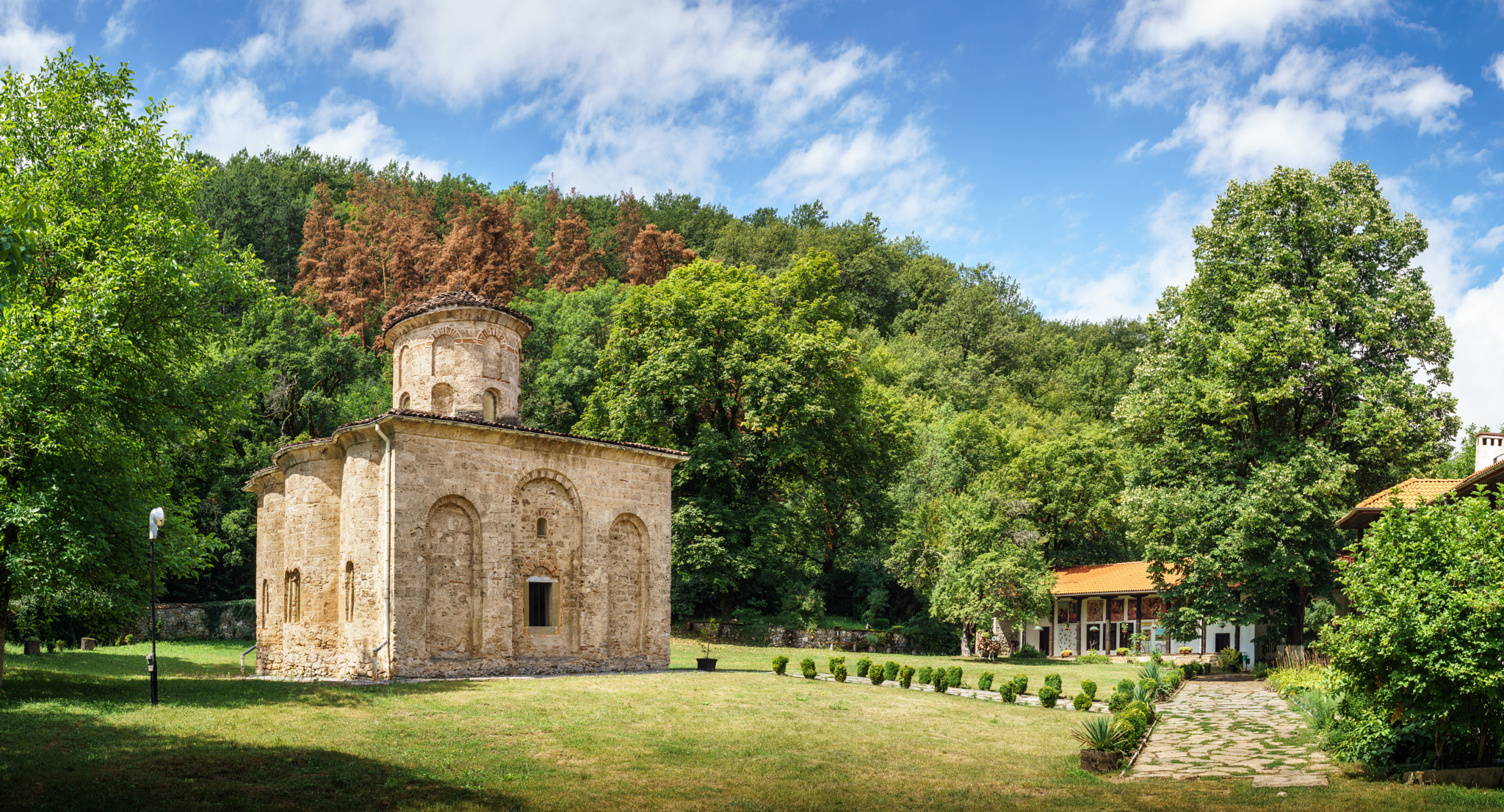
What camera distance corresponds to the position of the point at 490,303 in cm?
2459

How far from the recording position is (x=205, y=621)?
37.1 m

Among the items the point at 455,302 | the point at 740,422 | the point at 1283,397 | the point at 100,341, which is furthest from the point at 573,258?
the point at 100,341

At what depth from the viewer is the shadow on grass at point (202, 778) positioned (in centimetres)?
976

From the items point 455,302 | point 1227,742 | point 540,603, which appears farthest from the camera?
point 455,302

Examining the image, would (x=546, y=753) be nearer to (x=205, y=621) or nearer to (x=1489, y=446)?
(x=1489, y=446)

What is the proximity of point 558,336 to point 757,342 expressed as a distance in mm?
12645

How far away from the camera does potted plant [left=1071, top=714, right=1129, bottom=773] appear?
502 inches

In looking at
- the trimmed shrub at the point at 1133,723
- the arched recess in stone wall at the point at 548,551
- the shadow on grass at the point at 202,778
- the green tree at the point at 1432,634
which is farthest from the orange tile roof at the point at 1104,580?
the shadow on grass at the point at 202,778

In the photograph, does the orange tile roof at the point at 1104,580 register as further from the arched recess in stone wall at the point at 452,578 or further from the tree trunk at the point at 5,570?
the tree trunk at the point at 5,570

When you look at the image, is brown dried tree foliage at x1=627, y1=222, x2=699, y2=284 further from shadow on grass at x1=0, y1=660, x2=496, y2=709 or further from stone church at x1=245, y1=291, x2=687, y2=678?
shadow on grass at x1=0, y1=660, x2=496, y2=709

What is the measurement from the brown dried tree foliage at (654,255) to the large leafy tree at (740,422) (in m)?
10.8

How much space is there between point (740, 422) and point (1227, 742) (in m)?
25.1

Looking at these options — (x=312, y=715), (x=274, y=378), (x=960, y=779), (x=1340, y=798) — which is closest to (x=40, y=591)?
(x=312, y=715)

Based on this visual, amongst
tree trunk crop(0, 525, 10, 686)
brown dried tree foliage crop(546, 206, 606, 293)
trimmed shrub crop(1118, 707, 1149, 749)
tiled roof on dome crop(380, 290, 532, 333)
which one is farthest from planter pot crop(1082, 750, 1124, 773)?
brown dried tree foliage crop(546, 206, 606, 293)
